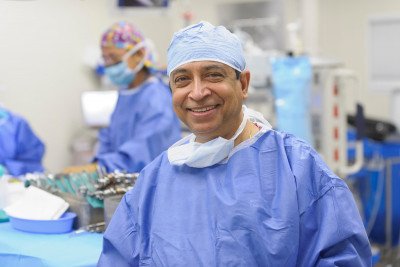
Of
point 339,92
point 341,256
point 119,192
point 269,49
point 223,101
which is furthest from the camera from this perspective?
point 269,49

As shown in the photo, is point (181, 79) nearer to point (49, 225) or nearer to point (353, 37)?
point (49, 225)

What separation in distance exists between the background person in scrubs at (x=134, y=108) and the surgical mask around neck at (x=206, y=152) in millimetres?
1180

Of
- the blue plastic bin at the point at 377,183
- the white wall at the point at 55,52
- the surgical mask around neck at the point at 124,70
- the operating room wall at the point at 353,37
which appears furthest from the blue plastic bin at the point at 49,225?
the operating room wall at the point at 353,37

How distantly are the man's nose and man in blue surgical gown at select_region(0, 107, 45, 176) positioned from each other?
1.58 m

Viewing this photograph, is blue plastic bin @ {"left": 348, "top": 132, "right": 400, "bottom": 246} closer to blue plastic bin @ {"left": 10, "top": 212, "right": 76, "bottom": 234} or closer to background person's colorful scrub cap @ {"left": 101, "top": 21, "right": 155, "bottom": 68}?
background person's colorful scrub cap @ {"left": 101, "top": 21, "right": 155, "bottom": 68}

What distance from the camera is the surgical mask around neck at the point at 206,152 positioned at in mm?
1453

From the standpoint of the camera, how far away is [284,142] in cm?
147

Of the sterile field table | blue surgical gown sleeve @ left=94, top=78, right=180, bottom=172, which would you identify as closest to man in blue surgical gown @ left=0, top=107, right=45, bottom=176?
blue surgical gown sleeve @ left=94, top=78, right=180, bottom=172

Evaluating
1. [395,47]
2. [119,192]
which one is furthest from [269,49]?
[119,192]

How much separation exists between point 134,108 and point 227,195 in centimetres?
158

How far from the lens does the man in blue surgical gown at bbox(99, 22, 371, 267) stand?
4.44ft

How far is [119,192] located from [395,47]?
4.80m

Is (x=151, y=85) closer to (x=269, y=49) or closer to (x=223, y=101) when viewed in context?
(x=223, y=101)

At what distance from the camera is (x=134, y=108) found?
292 cm
